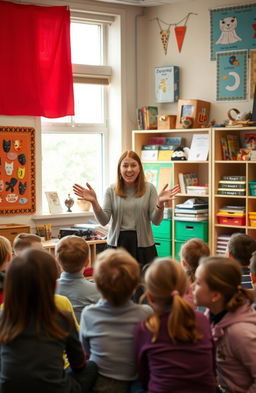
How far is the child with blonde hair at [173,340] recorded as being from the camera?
2.03 meters

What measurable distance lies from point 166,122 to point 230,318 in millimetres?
3687

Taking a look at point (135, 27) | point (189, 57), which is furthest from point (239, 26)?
point (135, 27)

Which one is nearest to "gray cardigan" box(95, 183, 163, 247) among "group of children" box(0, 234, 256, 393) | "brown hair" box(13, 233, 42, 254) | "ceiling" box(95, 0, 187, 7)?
"brown hair" box(13, 233, 42, 254)

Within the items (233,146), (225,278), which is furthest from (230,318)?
(233,146)

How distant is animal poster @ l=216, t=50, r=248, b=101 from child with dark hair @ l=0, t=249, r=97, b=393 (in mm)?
3916

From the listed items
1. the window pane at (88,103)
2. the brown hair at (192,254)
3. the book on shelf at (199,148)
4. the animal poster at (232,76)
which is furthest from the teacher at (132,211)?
the window pane at (88,103)

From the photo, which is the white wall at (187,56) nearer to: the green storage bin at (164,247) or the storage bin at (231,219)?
the storage bin at (231,219)

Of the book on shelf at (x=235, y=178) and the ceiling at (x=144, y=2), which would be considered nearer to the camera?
the book on shelf at (x=235, y=178)

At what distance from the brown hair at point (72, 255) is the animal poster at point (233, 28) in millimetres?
3340

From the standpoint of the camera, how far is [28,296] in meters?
1.99

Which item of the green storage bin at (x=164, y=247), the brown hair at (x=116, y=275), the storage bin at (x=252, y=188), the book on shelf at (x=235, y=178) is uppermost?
the book on shelf at (x=235, y=178)

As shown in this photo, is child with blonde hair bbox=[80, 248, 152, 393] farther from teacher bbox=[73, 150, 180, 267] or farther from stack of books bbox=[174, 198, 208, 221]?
stack of books bbox=[174, 198, 208, 221]

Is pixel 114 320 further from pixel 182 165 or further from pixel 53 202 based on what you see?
pixel 182 165

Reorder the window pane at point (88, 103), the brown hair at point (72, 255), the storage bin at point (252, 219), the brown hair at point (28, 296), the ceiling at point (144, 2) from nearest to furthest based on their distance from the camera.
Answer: the brown hair at point (28, 296), the brown hair at point (72, 255), the storage bin at point (252, 219), the ceiling at point (144, 2), the window pane at point (88, 103)
